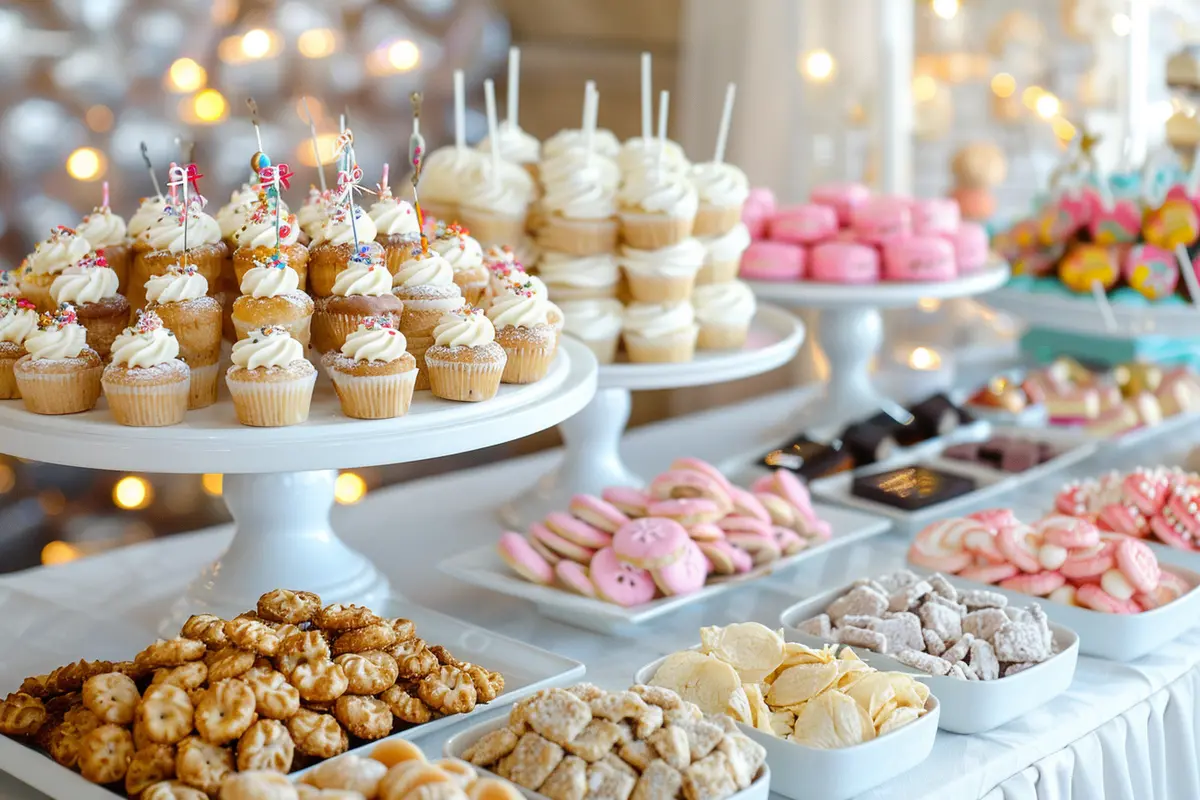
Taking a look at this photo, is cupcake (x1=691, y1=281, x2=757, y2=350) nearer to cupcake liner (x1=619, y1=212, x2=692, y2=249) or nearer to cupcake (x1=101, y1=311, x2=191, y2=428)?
cupcake liner (x1=619, y1=212, x2=692, y2=249)

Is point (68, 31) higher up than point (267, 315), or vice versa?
point (68, 31)

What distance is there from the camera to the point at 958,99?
4684 millimetres

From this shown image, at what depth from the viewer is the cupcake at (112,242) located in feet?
5.54

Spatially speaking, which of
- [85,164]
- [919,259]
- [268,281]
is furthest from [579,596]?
[85,164]

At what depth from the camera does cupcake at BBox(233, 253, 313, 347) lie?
150cm

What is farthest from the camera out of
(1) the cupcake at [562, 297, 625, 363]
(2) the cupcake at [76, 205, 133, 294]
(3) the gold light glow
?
(3) the gold light glow

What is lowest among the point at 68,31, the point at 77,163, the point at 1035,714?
the point at 1035,714

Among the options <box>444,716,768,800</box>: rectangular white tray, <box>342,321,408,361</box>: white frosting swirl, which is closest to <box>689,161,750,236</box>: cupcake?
<box>342,321,408,361</box>: white frosting swirl

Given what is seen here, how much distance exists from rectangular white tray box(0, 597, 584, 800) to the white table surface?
0.04 meters

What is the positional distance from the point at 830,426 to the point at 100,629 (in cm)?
A: 147

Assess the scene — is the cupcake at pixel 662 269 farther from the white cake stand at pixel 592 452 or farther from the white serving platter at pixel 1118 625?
the white serving platter at pixel 1118 625

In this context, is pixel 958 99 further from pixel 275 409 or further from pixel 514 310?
pixel 275 409

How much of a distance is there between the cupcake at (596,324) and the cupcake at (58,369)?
72 centimetres

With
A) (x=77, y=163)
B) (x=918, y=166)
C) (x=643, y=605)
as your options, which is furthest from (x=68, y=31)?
(x=918, y=166)
